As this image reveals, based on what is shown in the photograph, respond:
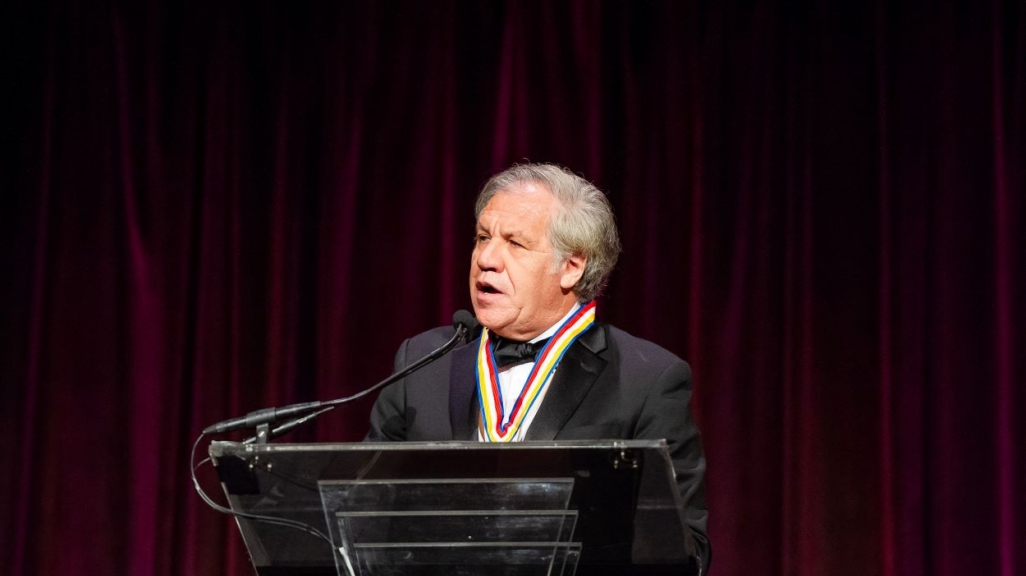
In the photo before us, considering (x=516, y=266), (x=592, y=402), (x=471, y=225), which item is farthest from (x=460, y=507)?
(x=471, y=225)

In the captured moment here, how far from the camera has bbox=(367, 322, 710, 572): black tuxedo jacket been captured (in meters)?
2.43

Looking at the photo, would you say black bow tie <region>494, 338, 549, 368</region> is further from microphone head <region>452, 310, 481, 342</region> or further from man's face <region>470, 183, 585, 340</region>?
microphone head <region>452, 310, 481, 342</region>

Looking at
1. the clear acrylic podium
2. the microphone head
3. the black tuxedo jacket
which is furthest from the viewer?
the black tuxedo jacket

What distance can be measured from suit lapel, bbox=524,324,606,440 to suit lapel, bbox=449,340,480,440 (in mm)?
165

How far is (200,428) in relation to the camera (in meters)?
3.99

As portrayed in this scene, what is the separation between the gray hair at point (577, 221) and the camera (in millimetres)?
2604

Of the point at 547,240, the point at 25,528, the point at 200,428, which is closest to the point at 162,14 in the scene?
the point at 200,428

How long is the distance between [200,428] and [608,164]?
1.70 meters

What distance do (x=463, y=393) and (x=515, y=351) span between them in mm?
162

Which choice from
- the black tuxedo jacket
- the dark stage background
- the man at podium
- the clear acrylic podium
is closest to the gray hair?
the man at podium

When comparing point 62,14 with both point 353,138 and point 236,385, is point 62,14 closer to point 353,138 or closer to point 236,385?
point 353,138

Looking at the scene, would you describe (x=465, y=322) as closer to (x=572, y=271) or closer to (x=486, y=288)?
(x=486, y=288)

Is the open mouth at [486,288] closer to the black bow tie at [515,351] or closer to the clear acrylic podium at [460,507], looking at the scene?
the black bow tie at [515,351]

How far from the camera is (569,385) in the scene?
2502 mm
